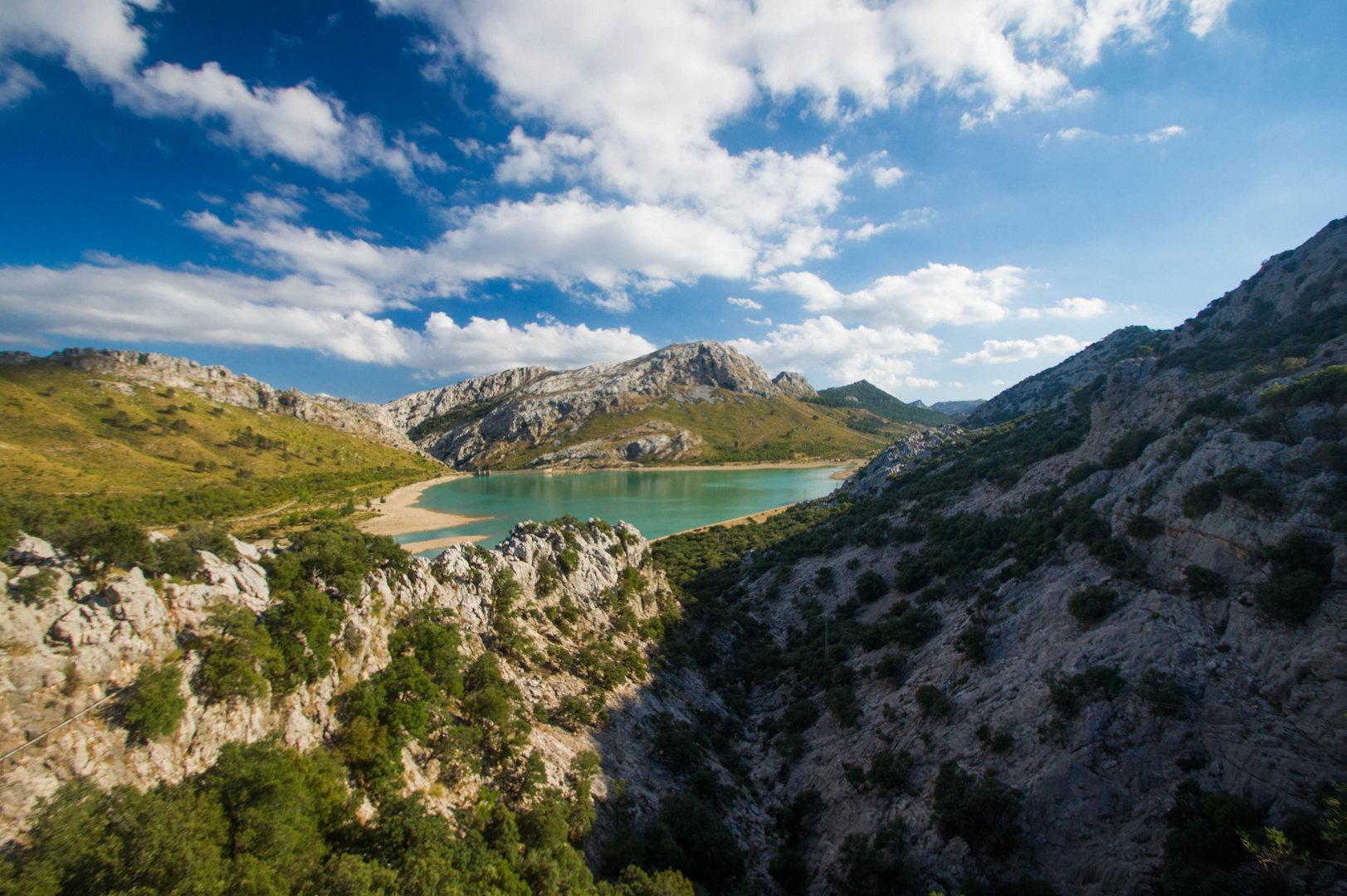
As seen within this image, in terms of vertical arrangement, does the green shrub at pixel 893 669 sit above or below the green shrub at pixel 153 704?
below

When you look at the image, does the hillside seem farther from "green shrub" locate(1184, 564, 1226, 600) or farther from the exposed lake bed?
"green shrub" locate(1184, 564, 1226, 600)

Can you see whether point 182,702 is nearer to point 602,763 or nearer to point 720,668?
point 602,763

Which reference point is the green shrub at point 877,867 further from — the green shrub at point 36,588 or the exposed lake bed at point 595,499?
the exposed lake bed at point 595,499

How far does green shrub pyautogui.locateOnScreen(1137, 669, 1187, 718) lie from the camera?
1586cm

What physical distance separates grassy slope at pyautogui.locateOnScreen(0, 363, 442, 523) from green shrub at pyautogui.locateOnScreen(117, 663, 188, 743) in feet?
226

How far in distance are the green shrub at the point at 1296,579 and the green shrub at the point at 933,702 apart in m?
11.4

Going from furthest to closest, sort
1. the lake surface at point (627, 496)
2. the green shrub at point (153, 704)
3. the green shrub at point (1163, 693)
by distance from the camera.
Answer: the lake surface at point (627, 496) → the green shrub at point (1163, 693) → the green shrub at point (153, 704)

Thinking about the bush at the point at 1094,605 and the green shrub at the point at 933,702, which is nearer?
the bush at the point at 1094,605

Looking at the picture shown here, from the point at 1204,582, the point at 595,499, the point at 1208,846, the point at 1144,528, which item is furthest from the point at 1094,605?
the point at 595,499

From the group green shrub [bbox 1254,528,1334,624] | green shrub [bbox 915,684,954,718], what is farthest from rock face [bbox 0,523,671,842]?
green shrub [bbox 1254,528,1334,624]

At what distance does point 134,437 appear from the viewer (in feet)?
309

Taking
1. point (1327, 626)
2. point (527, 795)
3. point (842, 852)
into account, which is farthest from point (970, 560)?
point (527, 795)

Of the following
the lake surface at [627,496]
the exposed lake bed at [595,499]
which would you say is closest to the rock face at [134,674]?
the lake surface at [627,496]

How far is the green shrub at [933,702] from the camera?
70.8 ft
